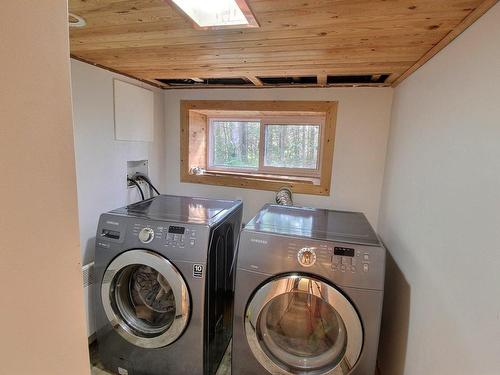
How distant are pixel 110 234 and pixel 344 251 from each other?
125 cm

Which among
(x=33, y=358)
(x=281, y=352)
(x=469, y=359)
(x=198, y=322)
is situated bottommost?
(x=281, y=352)

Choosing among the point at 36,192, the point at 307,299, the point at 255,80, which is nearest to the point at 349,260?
the point at 307,299

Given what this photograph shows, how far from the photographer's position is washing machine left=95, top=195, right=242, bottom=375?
1425mm

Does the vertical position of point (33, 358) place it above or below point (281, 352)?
above

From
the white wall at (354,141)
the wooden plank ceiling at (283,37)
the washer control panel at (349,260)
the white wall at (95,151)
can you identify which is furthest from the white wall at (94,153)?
the washer control panel at (349,260)

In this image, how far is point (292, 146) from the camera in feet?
8.76

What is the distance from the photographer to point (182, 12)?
1.01m

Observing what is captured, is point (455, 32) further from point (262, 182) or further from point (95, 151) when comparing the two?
point (95, 151)

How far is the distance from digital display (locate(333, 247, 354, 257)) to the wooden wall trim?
97 cm

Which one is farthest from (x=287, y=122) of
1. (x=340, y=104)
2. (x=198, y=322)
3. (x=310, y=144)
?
(x=198, y=322)

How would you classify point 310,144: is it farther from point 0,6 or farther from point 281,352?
point 0,6

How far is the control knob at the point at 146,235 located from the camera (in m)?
1.47

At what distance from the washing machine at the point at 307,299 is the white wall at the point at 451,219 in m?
0.19

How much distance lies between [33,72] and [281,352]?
1.51m
